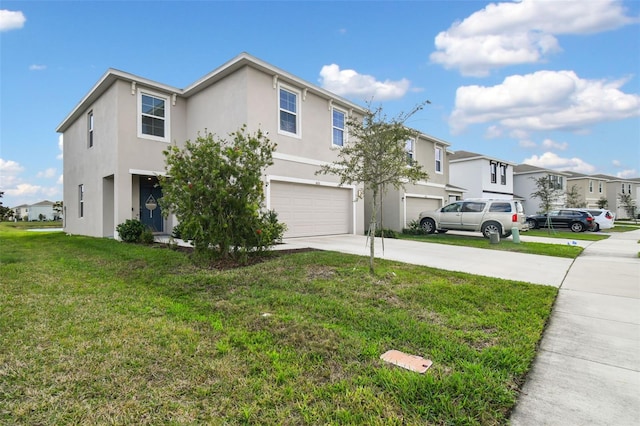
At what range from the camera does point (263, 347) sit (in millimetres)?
3229

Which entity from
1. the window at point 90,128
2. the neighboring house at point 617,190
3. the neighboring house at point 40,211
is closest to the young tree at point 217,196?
the window at point 90,128

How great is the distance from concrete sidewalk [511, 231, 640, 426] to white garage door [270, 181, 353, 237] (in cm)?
892

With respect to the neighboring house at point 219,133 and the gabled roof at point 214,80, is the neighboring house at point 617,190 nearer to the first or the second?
the neighboring house at point 219,133

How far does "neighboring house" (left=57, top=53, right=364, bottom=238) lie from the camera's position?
460 inches

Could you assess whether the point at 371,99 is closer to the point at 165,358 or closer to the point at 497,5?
the point at 165,358

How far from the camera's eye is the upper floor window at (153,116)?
12664mm

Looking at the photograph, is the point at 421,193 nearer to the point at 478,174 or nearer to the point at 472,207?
the point at 472,207

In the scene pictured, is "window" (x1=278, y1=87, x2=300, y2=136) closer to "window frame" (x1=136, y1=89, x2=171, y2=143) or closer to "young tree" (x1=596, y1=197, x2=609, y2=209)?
"window frame" (x1=136, y1=89, x2=171, y2=143)

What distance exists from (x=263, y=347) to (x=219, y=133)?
10557 millimetres

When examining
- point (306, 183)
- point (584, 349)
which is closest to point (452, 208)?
point (306, 183)

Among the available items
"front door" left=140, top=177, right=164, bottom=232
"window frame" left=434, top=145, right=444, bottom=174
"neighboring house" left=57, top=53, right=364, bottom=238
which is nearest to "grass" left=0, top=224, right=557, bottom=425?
"neighboring house" left=57, top=53, right=364, bottom=238

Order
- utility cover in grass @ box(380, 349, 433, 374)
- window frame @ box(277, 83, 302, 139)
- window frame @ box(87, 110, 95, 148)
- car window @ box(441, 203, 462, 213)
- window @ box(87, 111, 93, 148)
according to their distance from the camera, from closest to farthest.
A: utility cover in grass @ box(380, 349, 433, 374)
window frame @ box(277, 83, 302, 139)
window frame @ box(87, 110, 95, 148)
window @ box(87, 111, 93, 148)
car window @ box(441, 203, 462, 213)

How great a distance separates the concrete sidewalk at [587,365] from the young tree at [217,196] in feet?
18.7

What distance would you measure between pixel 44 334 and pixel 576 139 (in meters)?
24.5
